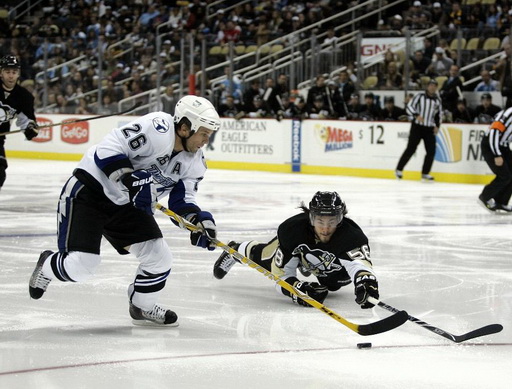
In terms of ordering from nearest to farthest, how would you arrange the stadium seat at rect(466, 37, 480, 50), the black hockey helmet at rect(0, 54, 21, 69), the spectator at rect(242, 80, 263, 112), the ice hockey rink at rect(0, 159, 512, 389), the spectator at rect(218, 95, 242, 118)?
the ice hockey rink at rect(0, 159, 512, 389), the black hockey helmet at rect(0, 54, 21, 69), the stadium seat at rect(466, 37, 480, 50), the spectator at rect(242, 80, 263, 112), the spectator at rect(218, 95, 242, 118)

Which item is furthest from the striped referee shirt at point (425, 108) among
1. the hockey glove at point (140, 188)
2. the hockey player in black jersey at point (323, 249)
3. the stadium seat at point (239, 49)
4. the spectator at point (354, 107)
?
the hockey glove at point (140, 188)

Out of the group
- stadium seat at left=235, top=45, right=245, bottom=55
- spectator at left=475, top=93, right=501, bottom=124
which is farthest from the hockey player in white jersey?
stadium seat at left=235, top=45, right=245, bottom=55

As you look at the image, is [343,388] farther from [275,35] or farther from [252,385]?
[275,35]

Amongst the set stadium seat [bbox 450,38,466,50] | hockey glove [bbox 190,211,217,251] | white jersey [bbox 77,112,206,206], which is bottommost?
hockey glove [bbox 190,211,217,251]

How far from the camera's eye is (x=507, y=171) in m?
9.62

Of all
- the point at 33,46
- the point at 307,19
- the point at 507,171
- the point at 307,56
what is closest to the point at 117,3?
the point at 33,46

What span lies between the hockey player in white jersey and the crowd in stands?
27.4 ft

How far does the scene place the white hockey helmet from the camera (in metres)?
4.13

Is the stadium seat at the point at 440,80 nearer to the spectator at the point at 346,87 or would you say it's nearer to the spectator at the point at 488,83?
the spectator at the point at 488,83

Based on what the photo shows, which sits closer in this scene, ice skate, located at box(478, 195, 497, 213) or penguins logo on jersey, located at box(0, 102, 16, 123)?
penguins logo on jersey, located at box(0, 102, 16, 123)

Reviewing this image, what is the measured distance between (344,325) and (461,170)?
30.6 feet

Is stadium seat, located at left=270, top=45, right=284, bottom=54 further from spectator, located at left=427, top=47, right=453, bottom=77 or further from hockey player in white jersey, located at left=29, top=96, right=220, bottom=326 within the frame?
hockey player in white jersey, located at left=29, top=96, right=220, bottom=326

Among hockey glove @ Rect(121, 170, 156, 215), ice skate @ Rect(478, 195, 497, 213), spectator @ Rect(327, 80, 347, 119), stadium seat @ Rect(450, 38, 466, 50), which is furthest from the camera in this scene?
spectator @ Rect(327, 80, 347, 119)

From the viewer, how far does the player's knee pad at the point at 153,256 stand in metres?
4.30
